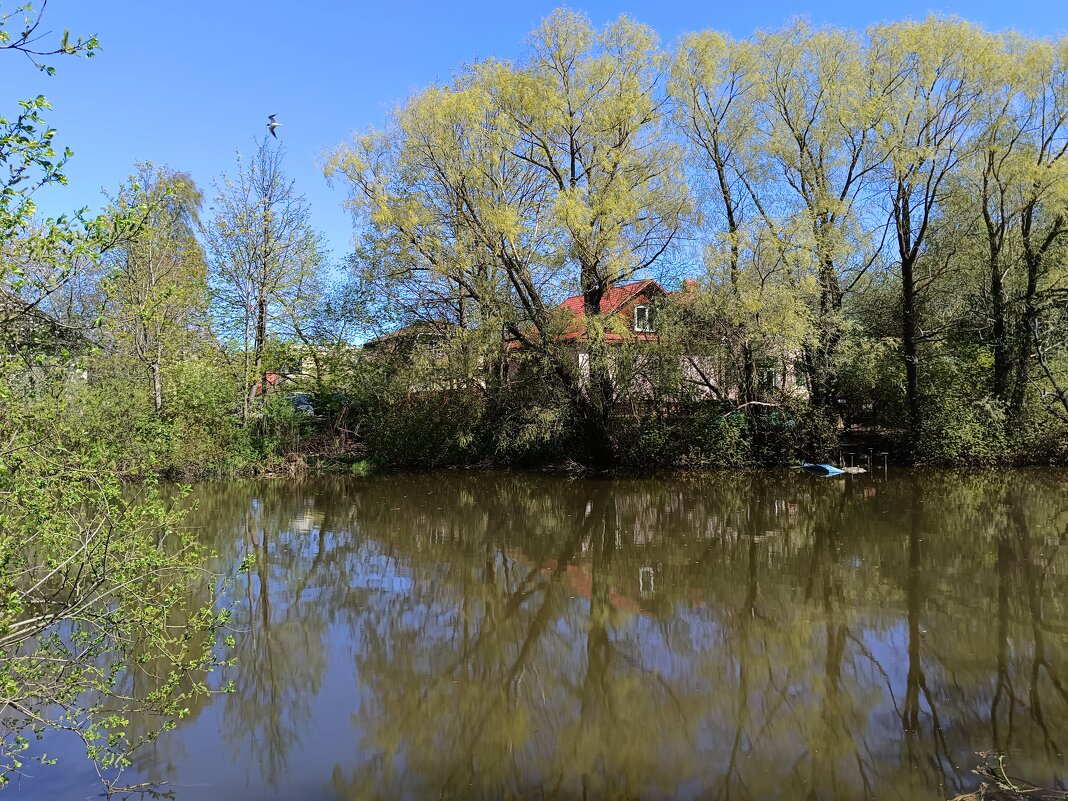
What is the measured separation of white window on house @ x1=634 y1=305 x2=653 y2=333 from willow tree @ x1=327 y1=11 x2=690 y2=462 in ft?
4.08

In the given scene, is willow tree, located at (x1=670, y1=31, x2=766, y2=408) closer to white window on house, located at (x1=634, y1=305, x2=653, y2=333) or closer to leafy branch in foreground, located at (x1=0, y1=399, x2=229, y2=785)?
white window on house, located at (x1=634, y1=305, x2=653, y2=333)

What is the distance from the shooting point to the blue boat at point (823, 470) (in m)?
18.4

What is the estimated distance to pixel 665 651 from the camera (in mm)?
6637

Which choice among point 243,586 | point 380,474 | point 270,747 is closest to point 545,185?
point 380,474

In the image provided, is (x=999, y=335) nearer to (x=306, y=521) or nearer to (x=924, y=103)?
(x=924, y=103)

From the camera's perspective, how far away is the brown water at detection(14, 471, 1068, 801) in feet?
15.2

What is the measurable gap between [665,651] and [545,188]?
1539cm

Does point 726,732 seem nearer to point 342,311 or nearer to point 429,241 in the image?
point 429,241

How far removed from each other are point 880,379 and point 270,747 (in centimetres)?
2065

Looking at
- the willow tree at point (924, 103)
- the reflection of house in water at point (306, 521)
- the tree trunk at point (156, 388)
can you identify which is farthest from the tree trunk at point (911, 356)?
the tree trunk at point (156, 388)

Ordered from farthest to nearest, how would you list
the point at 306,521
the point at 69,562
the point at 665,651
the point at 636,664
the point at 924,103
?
the point at 924,103 → the point at 306,521 → the point at 665,651 → the point at 636,664 → the point at 69,562

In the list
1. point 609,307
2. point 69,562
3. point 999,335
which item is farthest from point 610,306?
point 69,562

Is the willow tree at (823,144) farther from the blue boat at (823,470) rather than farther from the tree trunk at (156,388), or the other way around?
the tree trunk at (156,388)

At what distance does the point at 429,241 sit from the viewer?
58.6 ft
